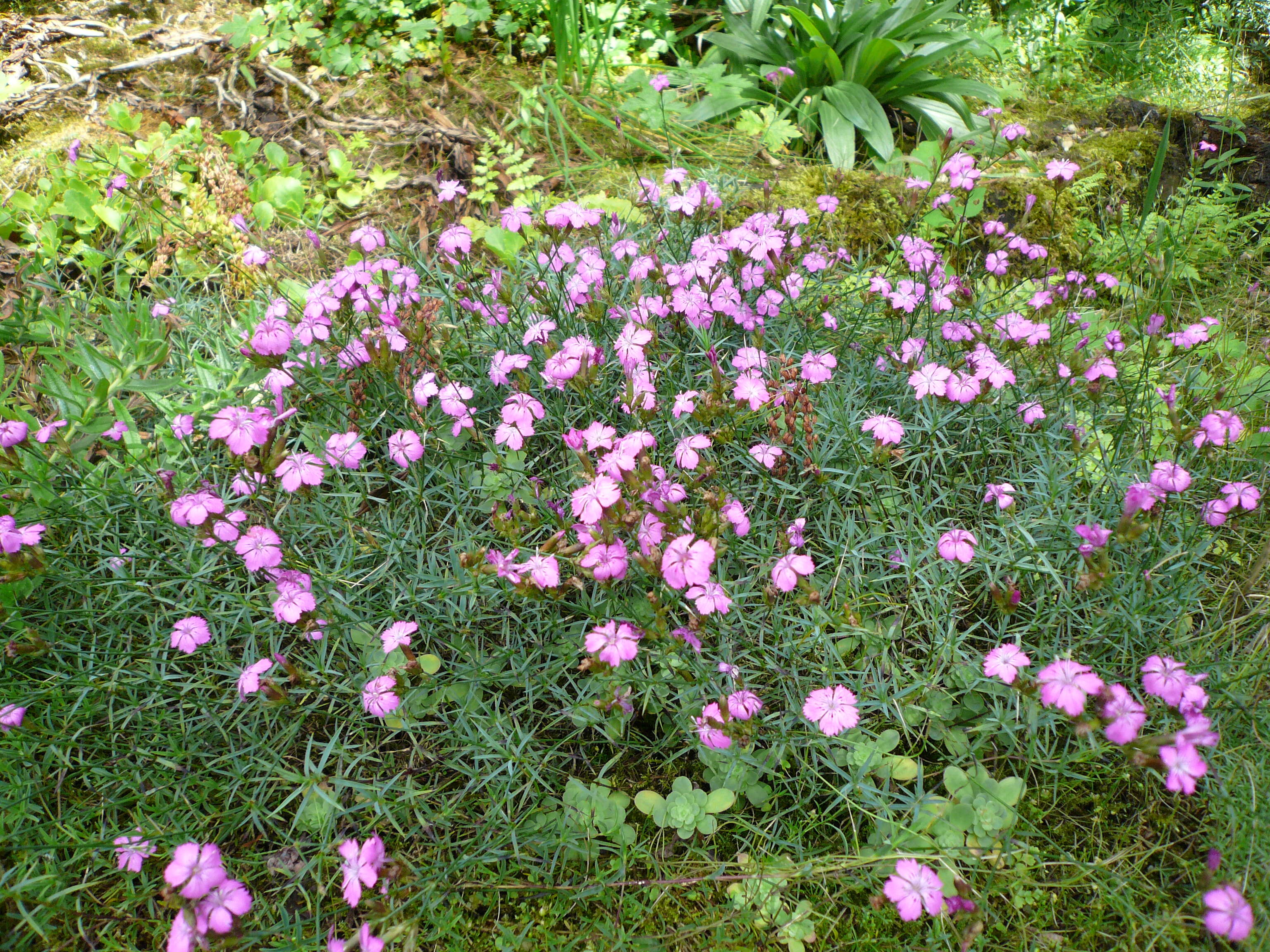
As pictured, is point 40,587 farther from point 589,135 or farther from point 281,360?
point 589,135

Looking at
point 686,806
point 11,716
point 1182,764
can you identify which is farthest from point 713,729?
point 11,716

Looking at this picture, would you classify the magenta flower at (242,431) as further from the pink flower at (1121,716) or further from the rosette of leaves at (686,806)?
the pink flower at (1121,716)

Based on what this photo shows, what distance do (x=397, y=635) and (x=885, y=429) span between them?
1167mm

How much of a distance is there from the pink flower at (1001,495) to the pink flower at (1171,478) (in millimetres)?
282

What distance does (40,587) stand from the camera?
187 centimetres

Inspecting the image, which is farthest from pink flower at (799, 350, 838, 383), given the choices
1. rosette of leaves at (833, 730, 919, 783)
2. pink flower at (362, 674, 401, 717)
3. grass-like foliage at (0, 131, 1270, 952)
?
pink flower at (362, 674, 401, 717)

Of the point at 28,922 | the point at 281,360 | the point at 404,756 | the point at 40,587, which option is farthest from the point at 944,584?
the point at 40,587

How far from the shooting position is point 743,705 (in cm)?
153

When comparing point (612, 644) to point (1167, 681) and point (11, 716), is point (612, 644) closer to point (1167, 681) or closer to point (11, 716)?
point (1167, 681)

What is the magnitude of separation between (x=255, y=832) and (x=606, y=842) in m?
0.76

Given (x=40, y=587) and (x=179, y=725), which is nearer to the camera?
(x=179, y=725)

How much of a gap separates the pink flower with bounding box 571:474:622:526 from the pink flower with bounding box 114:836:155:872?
105 cm

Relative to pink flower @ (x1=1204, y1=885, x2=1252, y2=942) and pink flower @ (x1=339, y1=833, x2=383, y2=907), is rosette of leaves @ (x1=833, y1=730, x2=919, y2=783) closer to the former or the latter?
pink flower @ (x1=1204, y1=885, x2=1252, y2=942)

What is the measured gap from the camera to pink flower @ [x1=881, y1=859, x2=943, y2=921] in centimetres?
130
